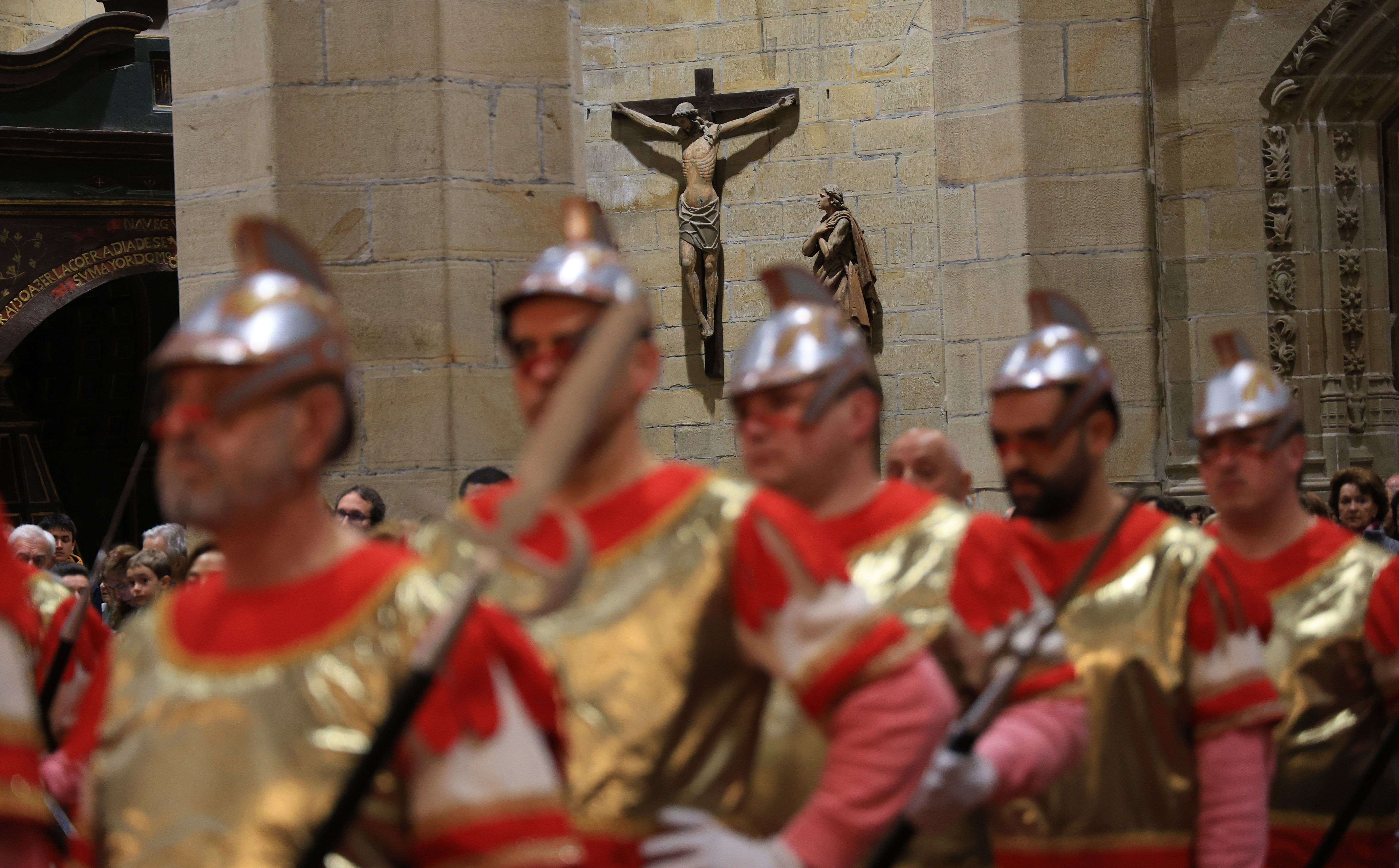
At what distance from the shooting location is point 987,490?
8.27 meters

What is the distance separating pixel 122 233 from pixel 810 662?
11.2m

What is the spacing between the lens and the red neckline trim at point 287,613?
2.00m

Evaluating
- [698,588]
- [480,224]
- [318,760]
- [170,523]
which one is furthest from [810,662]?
[170,523]

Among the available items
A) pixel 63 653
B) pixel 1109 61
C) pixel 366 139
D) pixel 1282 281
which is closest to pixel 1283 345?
pixel 1282 281

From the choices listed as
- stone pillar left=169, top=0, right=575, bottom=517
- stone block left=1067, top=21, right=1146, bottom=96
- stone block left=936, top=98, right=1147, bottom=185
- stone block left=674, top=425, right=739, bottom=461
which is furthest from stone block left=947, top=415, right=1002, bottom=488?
stone block left=674, top=425, right=739, bottom=461

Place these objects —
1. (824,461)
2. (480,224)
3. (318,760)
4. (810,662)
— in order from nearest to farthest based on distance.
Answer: (318,760), (810,662), (824,461), (480,224)

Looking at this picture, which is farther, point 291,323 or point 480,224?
point 480,224

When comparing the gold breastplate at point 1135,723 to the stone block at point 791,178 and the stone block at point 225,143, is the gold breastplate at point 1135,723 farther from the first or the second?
the stone block at point 791,178

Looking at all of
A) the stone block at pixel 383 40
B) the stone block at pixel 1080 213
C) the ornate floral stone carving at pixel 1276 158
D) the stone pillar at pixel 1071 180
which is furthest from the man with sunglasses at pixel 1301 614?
the ornate floral stone carving at pixel 1276 158

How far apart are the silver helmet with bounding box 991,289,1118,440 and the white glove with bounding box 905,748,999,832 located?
0.88m

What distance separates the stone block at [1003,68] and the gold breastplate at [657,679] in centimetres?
575

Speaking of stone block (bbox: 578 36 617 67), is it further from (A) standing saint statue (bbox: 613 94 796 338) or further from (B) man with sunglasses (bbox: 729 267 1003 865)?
(B) man with sunglasses (bbox: 729 267 1003 865)

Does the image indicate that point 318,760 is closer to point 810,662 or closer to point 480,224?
point 810,662

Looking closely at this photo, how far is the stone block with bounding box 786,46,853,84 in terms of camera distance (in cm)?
1213
